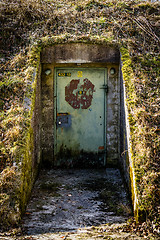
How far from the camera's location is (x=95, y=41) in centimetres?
686

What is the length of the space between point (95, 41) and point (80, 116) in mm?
2093

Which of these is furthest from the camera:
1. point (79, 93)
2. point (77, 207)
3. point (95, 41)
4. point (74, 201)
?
point (79, 93)

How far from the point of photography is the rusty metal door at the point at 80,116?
7055 mm

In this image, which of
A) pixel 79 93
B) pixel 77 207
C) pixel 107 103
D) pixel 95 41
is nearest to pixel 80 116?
pixel 79 93

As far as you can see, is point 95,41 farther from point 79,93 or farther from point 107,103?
point 107,103

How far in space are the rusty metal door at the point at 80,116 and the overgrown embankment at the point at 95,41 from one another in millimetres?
967

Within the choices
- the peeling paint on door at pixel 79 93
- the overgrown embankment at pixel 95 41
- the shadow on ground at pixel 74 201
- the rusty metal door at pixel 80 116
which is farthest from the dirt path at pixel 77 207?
the peeling paint on door at pixel 79 93

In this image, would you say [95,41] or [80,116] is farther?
[80,116]

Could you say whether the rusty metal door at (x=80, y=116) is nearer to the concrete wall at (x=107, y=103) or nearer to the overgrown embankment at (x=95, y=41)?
the concrete wall at (x=107, y=103)

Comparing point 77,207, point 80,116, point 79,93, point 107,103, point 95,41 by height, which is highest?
point 95,41

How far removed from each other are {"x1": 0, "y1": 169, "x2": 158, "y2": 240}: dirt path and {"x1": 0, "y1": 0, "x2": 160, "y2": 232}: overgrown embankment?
0.70 metres

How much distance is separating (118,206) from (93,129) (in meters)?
2.64

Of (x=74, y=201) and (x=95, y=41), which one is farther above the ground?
(x=95, y=41)

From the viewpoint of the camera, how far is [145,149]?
4.76m
